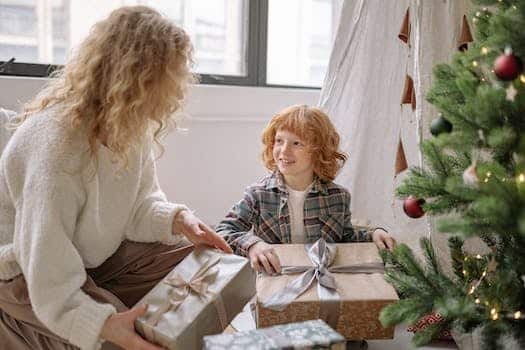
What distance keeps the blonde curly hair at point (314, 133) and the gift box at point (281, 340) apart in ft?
2.59

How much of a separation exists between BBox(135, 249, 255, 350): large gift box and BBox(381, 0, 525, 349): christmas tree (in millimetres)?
356

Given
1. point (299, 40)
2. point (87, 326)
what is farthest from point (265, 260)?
point (299, 40)

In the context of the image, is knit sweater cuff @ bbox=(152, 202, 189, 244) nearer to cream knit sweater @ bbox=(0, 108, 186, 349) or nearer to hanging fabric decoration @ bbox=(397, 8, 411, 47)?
cream knit sweater @ bbox=(0, 108, 186, 349)

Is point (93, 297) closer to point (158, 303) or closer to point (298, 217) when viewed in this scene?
point (158, 303)

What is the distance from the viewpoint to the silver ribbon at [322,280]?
139 cm

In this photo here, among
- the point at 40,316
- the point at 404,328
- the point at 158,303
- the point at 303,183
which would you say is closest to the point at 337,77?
the point at 303,183

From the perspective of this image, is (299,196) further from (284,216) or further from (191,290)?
(191,290)

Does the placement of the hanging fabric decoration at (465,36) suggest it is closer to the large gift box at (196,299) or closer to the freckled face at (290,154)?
the freckled face at (290,154)

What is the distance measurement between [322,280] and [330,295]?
0.18ft

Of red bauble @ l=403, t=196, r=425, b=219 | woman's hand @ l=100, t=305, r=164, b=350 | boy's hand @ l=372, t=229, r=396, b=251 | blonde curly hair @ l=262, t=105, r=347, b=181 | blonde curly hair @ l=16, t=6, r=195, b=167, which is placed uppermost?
blonde curly hair @ l=16, t=6, r=195, b=167

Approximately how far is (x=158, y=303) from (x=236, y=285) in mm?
186

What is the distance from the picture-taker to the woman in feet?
A: 3.90

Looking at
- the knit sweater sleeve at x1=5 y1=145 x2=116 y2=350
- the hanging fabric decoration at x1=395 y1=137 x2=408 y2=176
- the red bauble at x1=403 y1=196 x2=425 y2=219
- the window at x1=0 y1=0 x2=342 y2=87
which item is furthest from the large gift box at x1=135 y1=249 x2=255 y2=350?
the window at x1=0 y1=0 x2=342 y2=87

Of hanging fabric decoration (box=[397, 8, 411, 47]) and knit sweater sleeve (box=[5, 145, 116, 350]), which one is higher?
hanging fabric decoration (box=[397, 8, 411, 47])
